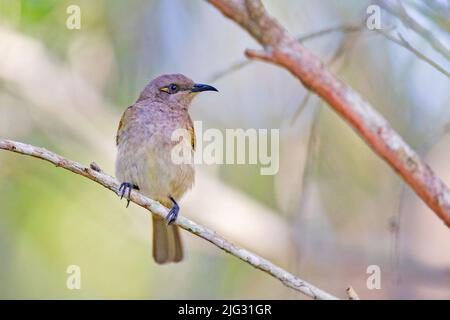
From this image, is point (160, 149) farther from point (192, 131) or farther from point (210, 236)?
point (210, 236)

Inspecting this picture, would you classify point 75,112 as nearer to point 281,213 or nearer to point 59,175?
point 59,175

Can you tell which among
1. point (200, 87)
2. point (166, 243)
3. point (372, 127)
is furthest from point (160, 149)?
point (372, 127)

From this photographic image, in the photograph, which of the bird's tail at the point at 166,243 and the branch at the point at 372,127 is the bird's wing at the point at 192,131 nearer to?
the bird's tail at the point at 166,243

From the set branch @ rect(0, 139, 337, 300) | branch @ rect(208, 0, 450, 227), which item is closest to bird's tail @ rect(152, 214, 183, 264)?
branch @ rect(0, 139, 337, 300)

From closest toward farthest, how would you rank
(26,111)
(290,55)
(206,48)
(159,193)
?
(290,55) → (159,193) → (206,48) → (26,111)

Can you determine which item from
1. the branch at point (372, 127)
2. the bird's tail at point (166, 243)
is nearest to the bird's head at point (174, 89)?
the bird's tail at point (166, 243)

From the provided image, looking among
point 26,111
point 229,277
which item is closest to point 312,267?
point 229,277

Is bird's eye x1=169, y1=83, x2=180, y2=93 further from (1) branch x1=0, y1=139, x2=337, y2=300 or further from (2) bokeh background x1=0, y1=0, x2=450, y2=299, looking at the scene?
(1) branch x1=0, y1=139, x2=337, y2=300
